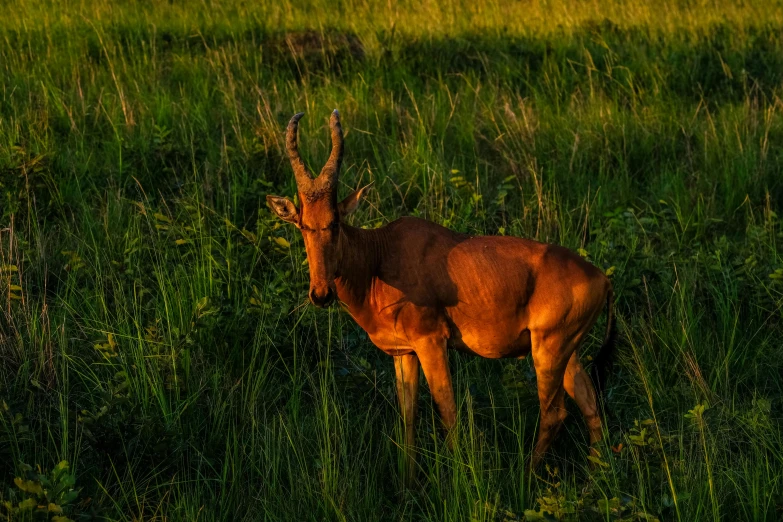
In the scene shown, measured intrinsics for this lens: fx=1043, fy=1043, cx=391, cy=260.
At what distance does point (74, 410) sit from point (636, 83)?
22.8ft

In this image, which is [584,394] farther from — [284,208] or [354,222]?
[354,222]

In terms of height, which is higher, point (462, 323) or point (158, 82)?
point (158, 82)

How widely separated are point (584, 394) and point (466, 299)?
0.89m

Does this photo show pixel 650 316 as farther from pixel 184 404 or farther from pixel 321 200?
pixel 184 404

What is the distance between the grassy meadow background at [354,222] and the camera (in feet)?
16.3

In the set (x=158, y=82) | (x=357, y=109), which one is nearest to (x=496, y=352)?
(x=357, y=109)

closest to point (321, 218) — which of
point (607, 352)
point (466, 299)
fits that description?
point (466, 299)

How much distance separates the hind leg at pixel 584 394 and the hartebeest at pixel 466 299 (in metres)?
0.14

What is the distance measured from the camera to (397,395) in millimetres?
5887

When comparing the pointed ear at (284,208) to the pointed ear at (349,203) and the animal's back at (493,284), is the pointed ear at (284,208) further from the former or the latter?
the animal's back at (493,284)

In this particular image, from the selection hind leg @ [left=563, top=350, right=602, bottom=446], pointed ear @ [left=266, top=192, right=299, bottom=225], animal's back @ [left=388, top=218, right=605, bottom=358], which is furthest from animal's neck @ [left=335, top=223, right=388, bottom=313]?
hind leg @ [left=563, top=350, right=602, bottom=446]

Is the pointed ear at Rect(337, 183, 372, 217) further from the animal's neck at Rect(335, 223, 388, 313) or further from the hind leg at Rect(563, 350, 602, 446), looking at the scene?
the hind leg at Rect(563, 350, 602, 446)

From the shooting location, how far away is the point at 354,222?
7.41 meters

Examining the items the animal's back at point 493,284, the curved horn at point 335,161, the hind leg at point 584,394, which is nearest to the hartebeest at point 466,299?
the animal's back at point 493,284
